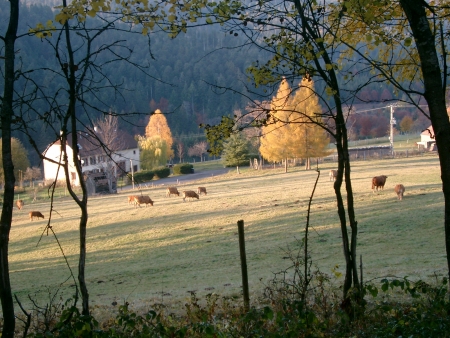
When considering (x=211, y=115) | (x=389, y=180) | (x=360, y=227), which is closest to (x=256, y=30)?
(x=360, y=227)

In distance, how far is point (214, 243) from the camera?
16297mm

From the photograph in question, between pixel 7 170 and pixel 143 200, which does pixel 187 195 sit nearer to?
pixel 143 200

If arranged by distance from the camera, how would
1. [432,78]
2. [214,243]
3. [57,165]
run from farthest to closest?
[214,243], [57,165], [432,78]

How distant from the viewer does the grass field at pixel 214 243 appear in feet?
32.3

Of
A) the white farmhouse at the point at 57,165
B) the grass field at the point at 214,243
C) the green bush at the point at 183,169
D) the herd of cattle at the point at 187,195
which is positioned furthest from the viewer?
the green bush at the point at 183,169

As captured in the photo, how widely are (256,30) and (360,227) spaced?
13178 mm

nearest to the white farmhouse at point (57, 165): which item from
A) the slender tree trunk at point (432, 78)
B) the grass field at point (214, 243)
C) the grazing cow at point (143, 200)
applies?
the grass field at point (214, 243)

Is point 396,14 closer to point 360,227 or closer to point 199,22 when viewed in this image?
Answer: point 199,22

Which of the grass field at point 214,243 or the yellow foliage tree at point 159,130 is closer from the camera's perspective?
the grass field at point 214,243

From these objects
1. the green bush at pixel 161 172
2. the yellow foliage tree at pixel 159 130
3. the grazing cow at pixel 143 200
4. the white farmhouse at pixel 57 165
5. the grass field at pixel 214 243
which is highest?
the yellow foliage tree at pixel 159 130

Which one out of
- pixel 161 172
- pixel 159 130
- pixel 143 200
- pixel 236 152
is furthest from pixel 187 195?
pixel 159 130

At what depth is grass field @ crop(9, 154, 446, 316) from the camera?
984 centimetres

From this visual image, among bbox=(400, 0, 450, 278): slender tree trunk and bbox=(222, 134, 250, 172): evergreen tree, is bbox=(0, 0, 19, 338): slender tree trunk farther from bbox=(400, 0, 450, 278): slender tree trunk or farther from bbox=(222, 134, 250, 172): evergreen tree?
bbox=(222, 134, 250, 172): evergreen tree

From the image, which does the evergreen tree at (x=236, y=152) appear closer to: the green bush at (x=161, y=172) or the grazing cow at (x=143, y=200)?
the green bush at (x=161, y=172)
